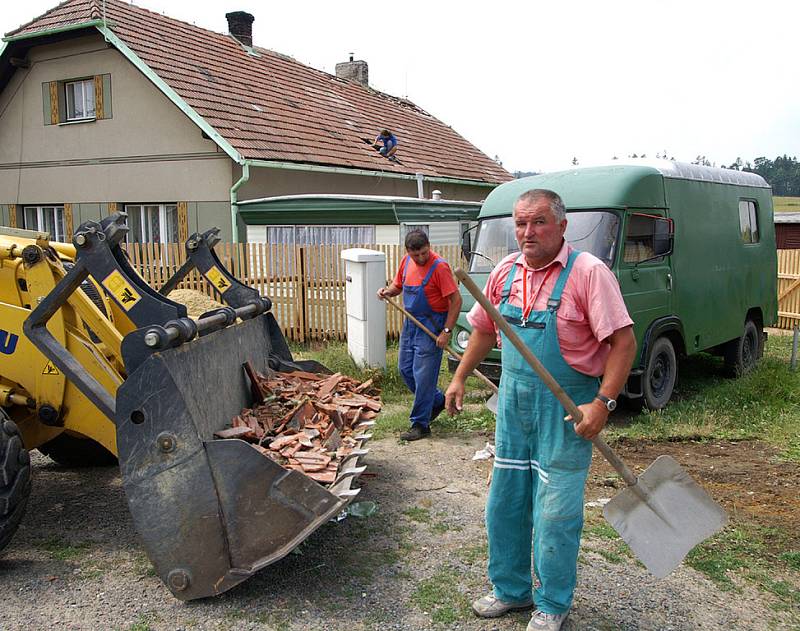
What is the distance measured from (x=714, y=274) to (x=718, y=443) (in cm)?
281

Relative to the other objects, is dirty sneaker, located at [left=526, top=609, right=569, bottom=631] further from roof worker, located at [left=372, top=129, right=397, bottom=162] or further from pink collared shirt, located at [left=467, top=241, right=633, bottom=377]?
roof worker, located at [left=372, top=129, right=397, bottom=162]

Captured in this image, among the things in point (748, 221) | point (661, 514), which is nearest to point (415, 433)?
point (661, 514)

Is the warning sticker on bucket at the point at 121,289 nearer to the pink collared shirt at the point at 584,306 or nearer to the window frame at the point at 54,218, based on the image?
the pink collared shirt at the point at 584,306

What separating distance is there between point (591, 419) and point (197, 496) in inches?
75.1

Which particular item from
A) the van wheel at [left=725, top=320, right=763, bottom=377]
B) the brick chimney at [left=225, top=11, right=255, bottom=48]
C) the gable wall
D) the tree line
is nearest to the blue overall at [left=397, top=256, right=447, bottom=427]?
the van wheel at [left=725, top=320, right=763, bottom=377]

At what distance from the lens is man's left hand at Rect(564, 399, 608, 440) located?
3.12 metres

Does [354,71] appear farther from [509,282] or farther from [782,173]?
[782,173]

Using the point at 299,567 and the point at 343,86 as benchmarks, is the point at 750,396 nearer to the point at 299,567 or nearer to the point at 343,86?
the point at 299,567

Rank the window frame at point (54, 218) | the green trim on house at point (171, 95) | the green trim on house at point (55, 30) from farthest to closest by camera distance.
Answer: the window frame at point (54, 218) < the green trim on house at point (55, 30) < the green trim on house at point (171, 95)

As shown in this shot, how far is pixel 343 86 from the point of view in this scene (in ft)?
73.0

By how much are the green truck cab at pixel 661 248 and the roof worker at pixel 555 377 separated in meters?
4.04

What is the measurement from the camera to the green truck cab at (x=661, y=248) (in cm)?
742

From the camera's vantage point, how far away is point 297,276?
39.2ft

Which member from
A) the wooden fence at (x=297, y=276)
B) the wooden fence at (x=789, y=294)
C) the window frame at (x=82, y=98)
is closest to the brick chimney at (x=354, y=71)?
the window frame at (x=82, y=98)
